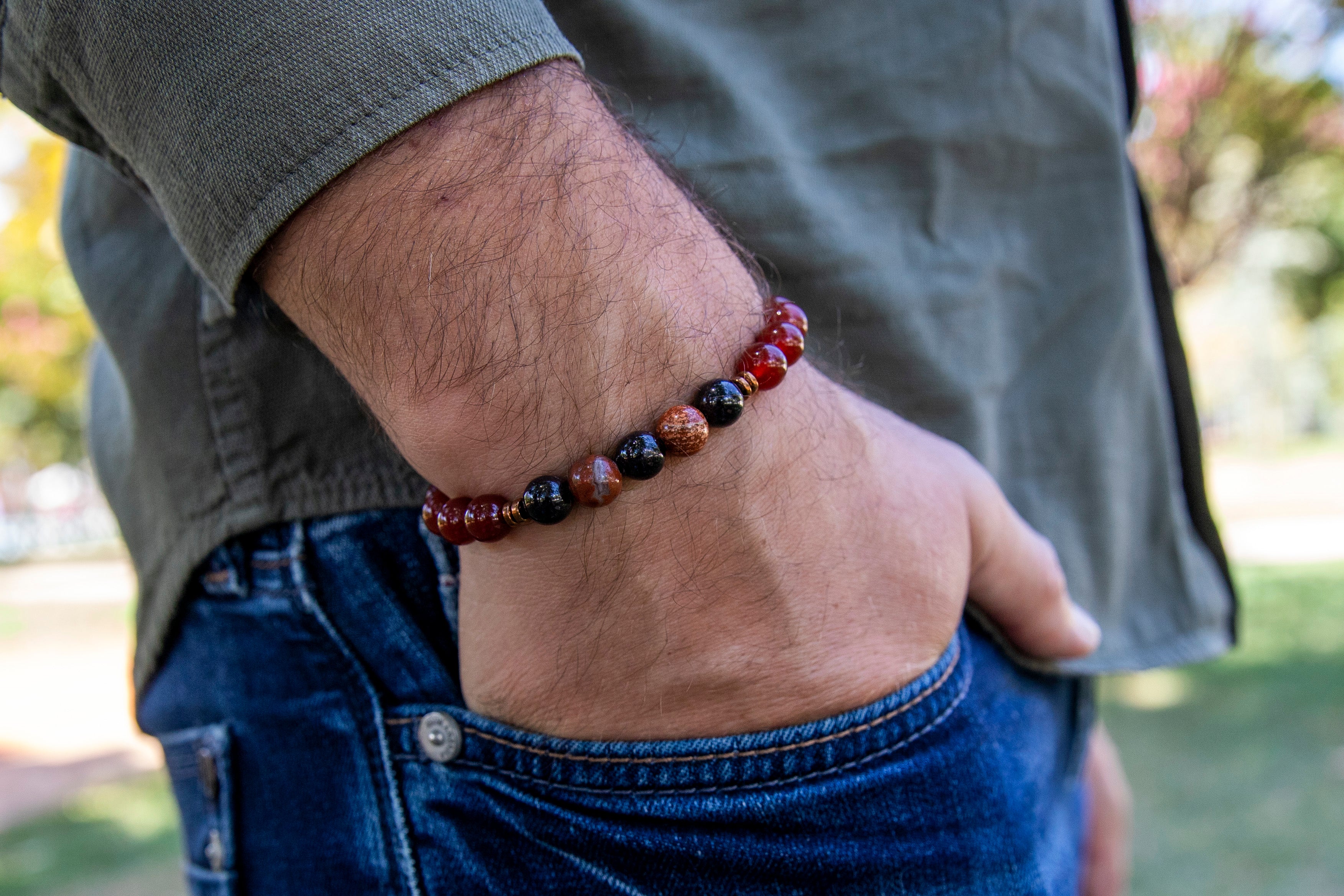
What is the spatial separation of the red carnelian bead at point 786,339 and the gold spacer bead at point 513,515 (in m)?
0.26

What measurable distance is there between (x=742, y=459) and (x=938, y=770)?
0.35 meters

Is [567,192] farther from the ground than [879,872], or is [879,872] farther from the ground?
[567,192]

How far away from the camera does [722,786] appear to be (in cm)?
82

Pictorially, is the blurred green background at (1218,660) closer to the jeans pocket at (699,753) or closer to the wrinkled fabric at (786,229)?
the wrinkled fabric at (786,229)

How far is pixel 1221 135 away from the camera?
6.07 metres

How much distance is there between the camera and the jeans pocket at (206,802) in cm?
101

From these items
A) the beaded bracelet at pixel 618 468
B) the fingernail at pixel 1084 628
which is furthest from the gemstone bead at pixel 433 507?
the fingernail at pixel 1084 628

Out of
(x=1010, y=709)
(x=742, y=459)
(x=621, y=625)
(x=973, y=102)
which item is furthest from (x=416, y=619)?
(x=973, y=102)

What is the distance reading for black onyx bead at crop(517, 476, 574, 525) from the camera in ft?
2.52

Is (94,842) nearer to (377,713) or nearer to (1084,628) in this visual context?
(377,713)

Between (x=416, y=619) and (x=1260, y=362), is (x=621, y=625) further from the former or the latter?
(x=1260, y=362)

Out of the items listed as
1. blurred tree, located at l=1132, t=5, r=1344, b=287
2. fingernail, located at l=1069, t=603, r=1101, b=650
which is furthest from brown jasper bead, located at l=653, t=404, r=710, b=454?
blurred tree, located at l=1132, t=5, r=1344, b=287

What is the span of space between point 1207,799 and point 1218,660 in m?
1.96

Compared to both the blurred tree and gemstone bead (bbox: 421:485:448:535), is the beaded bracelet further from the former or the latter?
the blurred tree
